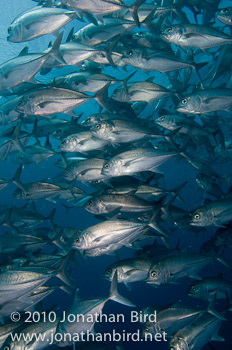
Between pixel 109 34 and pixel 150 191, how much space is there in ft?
9.86

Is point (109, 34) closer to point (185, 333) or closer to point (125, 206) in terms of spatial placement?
point (125, 206)

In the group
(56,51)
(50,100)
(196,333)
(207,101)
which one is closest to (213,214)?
(196,333)

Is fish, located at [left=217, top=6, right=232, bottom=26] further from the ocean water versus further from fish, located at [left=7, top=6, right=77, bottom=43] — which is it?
the ocean water

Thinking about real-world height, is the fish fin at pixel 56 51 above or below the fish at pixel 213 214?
above

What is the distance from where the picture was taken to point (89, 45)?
5000mm

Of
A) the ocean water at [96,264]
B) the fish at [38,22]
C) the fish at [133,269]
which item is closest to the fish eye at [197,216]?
the fish at [133,269]

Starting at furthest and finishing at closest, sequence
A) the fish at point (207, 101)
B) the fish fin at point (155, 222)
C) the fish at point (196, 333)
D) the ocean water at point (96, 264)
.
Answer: the ocean water at point (96, 264), the fish at point (207, 101), the fish fin at point (155, 222), the fish at point (196, 333)

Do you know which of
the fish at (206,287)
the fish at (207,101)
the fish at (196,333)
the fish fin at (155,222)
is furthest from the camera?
the fish at (206,287)

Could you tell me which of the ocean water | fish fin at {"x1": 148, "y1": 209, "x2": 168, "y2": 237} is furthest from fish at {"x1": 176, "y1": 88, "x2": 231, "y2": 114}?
the ocean water

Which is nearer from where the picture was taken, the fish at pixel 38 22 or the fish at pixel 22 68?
the fish at pixel 22 68

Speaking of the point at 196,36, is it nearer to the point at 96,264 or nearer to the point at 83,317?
the point at 83,317

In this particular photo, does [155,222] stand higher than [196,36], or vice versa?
[196,36]

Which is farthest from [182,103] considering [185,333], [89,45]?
[185,333]

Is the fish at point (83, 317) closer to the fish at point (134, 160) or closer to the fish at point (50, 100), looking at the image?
the fish at point (134, 160)
